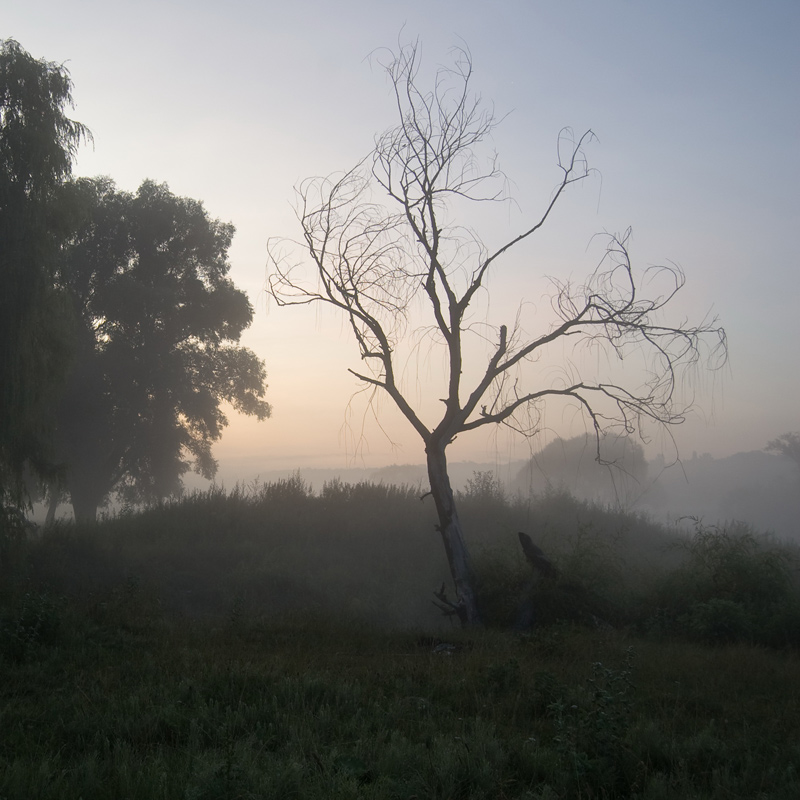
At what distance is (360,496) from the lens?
2031 centimetres

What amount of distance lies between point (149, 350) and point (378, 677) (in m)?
22.4

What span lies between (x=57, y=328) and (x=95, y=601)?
5921 mm

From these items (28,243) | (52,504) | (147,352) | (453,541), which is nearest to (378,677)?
(453,541)

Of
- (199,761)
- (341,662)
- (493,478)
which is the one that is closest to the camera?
(199,761)

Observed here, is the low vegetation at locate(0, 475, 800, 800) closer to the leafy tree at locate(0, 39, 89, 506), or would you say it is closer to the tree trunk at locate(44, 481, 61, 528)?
the tree trunk at locate(44, 481, 61, 528)

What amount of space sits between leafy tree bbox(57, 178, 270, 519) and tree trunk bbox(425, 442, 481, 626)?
17417 mm

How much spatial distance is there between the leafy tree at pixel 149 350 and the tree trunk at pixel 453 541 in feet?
57.1

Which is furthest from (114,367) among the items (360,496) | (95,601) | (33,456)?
(95,601)

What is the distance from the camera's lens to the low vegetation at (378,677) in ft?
14.2

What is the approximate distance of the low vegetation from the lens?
4324 mm

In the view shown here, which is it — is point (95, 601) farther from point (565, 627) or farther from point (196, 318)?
point (196, 318)

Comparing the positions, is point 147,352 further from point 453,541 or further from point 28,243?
point 453,541

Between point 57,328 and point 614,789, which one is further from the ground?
point 57,328

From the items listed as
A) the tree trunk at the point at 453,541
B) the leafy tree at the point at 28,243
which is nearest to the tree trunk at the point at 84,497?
A: the leafy tree at the point at 28,243
